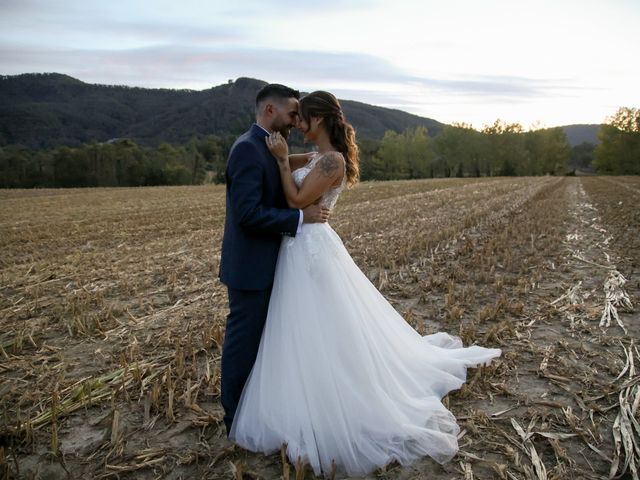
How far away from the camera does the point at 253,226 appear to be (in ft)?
10.1

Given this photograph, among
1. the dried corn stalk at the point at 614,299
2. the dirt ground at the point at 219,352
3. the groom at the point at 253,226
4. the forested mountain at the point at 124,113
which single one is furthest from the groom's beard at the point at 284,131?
the forested mountain at the point at 124,113

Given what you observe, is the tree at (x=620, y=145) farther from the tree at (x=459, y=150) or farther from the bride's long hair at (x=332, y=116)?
the bride's long hair at (x=332, y=116)

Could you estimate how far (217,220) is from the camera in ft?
51.5

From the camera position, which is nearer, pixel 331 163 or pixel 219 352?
pixel 331 163

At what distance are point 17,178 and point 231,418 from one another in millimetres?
58194

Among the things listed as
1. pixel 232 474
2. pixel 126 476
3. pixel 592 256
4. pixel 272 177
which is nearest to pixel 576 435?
pixel 232 474

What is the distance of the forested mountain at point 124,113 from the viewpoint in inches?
4685

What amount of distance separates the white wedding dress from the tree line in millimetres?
56100

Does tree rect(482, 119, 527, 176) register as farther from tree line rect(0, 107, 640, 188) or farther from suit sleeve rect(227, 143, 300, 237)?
suit sleeve rect(227, 143, 300, 237)

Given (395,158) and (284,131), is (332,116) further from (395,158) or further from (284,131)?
(395,158)

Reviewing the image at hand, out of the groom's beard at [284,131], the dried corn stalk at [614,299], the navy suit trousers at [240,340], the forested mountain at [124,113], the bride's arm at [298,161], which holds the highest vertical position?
the forested mountain at [124,113]

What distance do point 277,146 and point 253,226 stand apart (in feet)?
1.89

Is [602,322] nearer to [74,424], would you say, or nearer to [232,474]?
[232,474]

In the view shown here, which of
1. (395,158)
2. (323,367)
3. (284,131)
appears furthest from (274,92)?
(395,158)
